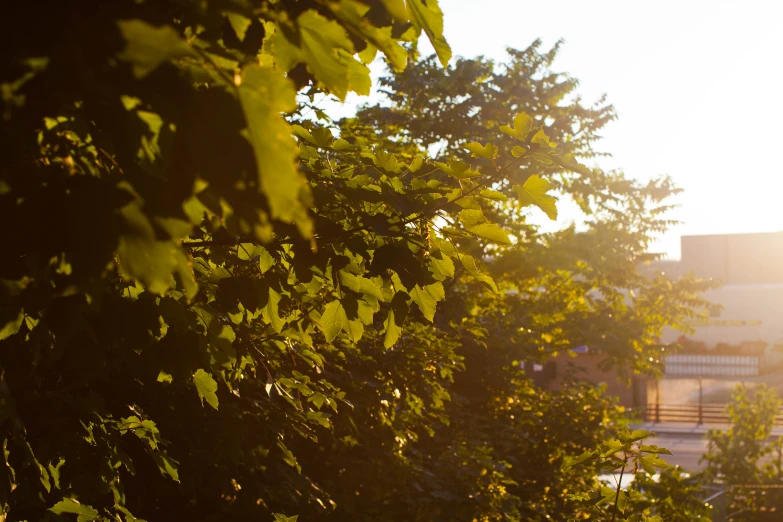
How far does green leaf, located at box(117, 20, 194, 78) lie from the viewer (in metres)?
1.00

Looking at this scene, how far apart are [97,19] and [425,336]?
203 inches

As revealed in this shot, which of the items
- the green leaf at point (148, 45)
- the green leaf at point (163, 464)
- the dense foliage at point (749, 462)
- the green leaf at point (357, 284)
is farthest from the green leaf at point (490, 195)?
Result: the dense foliage at point (749, 462)

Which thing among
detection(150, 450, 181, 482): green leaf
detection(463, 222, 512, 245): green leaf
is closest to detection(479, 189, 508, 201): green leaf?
detection(463, 222, 512, 245): green leaf

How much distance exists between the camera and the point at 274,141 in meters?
1.00

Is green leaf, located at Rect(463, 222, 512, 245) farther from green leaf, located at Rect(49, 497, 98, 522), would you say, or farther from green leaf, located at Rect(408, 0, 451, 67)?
green leaf, located at Rect(49, 497, 98, 522)

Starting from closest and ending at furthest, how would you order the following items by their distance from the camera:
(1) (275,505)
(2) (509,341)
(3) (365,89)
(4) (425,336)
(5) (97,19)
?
(5) (97,19), (3) (365,89), (1) (275,505), (4) (425,336), (2) (509,341)

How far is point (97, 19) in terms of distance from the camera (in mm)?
1042

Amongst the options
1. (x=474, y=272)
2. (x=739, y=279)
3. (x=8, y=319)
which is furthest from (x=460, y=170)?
(x=739, y=279)

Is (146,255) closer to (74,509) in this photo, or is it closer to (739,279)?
(74,509)

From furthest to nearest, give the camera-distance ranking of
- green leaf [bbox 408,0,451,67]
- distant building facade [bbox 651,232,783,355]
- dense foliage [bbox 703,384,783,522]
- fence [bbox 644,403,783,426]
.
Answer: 1. distant building facade [bbox 651,232,783,355]
2. fence [bbox 644,403,783,426]
3. dense foliage [bbox 703,384,783,522]
4. green leaf [bbox 408,0,451,67]

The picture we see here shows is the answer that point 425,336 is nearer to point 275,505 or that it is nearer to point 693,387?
point 275,505

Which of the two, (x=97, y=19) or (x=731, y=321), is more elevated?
(x=731, y=321)

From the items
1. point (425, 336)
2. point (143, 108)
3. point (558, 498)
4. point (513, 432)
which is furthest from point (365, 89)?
point (513, 432)

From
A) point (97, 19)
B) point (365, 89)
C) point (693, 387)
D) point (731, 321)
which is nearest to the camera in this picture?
point (97, 19)
